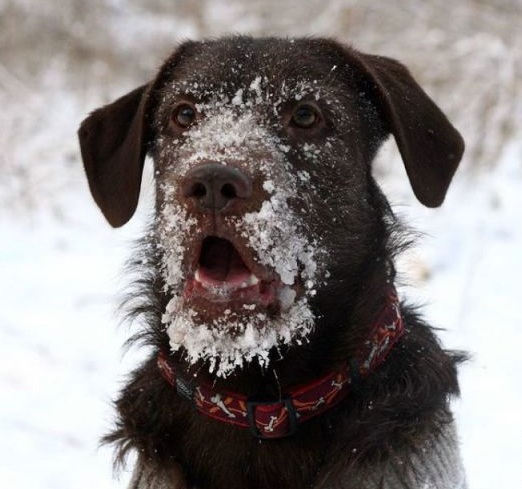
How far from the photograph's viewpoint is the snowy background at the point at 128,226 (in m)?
4.73

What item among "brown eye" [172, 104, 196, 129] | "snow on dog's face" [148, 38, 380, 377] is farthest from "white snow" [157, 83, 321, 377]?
"brown eye" [172, 104, 196, 129]

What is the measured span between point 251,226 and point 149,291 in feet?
2.78

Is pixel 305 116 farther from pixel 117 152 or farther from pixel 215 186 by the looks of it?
pixel 117 152

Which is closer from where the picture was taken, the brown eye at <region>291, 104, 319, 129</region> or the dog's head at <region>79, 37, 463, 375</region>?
the dog's head at <region>79, 37, 463, 375</region>

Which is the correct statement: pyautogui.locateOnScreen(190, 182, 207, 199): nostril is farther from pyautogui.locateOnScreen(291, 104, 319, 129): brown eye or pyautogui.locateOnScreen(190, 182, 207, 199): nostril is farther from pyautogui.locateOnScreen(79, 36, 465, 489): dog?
pyautogui.locateOnScreen(291, 104, 319, 129): brown eye

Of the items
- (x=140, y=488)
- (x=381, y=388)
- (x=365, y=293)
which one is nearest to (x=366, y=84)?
(x=365, y=293)

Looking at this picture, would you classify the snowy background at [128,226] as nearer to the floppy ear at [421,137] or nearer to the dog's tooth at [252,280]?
the floppy ear at [421,137]

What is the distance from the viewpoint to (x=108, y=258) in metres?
8.05

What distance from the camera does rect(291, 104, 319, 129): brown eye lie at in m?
2.70

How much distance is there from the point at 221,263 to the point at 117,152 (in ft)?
2.66

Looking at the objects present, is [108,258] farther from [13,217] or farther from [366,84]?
[366,84]

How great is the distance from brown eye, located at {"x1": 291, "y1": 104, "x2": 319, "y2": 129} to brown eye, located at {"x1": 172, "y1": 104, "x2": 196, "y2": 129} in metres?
0.35

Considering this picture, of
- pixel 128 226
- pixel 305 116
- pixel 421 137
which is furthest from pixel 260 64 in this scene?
pixel 128 226

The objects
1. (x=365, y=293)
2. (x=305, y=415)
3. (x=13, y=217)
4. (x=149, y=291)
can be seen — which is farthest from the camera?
(x=13, y=217)
